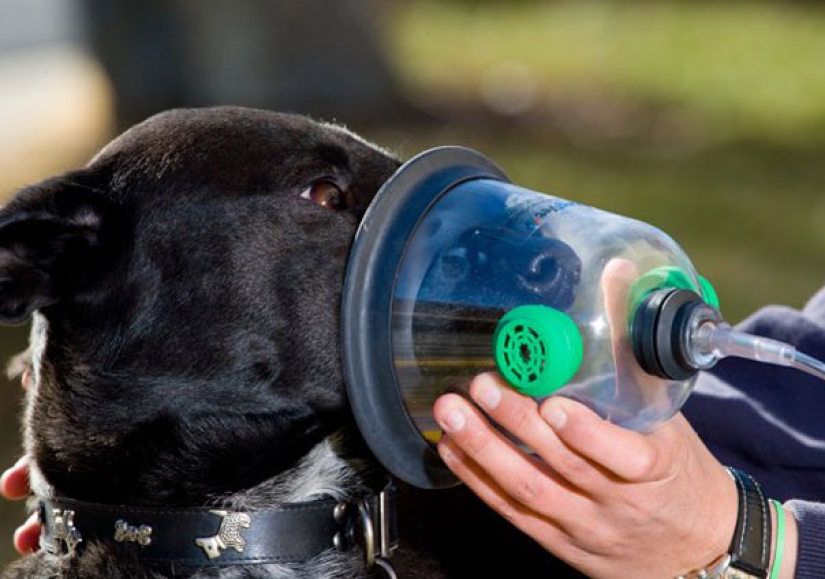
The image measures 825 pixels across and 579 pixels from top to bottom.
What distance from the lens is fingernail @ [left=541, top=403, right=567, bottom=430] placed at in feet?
6.81

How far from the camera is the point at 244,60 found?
1055 cm

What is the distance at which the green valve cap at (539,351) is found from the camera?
2082 millimetres

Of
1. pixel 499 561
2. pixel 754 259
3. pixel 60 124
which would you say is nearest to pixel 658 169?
pixel 754 259

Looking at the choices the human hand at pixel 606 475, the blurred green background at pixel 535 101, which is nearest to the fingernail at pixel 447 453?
the human hand at pixel 606 475

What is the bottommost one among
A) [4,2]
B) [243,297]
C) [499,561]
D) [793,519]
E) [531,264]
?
[4,2]

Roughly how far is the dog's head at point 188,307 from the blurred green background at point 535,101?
13.5ft

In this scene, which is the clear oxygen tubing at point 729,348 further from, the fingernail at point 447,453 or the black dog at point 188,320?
the black dog at point 188,320

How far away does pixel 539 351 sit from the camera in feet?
6.85

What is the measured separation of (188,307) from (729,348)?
1.06 meters

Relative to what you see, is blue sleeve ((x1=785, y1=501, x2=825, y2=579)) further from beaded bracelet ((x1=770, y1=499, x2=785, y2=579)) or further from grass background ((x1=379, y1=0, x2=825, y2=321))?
grass background ((x1=379, y1=0, x2=825, y2=321))

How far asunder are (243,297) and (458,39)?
12.4 meters

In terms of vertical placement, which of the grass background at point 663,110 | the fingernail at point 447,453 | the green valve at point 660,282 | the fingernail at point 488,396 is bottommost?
the grass background at point 663,110

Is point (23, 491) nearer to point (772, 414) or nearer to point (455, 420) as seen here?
point (455, 420)

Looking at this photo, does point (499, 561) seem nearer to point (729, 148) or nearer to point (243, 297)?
point (243, 297)
